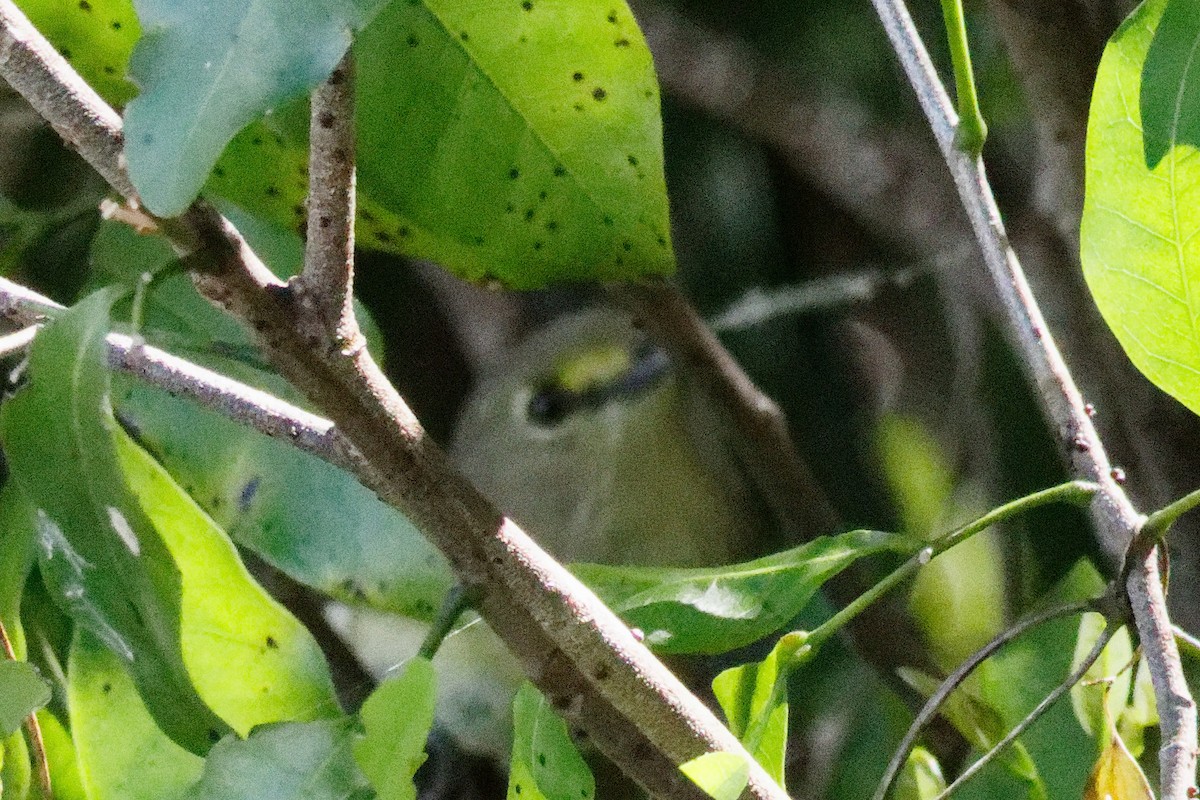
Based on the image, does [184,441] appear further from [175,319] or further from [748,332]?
[748,332]

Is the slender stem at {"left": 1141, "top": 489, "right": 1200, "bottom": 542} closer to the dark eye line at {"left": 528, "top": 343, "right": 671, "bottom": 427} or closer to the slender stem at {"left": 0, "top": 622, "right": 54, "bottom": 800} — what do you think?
the slender stem at {"left": 0, "top": 622, "right": 54, "bottom": 800}

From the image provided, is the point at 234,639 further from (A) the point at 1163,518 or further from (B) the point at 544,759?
(A) the point at 1163,518

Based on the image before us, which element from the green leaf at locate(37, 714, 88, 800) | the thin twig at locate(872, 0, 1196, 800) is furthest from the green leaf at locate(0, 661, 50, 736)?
the thin twig at locate(872, 0, 1196, 800)

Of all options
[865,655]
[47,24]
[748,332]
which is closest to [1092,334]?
[865,655]

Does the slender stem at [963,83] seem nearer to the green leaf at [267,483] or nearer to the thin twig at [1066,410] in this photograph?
the thin twig at [1066,410]

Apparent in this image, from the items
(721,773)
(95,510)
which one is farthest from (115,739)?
(721,773)

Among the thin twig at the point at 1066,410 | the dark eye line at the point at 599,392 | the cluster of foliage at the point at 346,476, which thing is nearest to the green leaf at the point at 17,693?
the cluster of foliage at the point at 346,476

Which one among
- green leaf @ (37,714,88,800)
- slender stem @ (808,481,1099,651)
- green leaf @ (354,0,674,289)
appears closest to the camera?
slender stem @ (808,481,1099,651)
